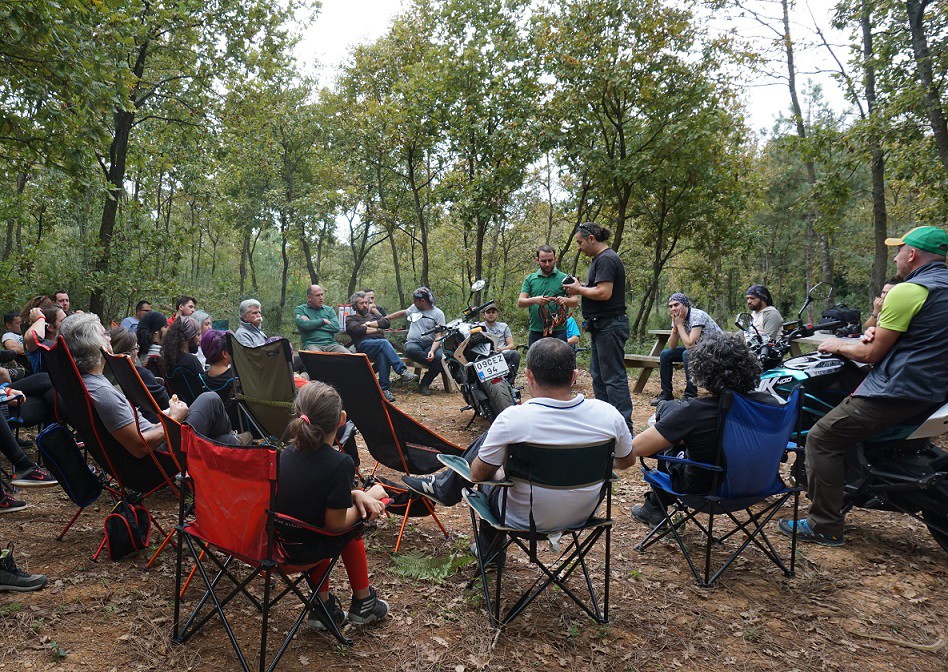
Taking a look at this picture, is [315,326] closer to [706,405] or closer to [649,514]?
[649,514]

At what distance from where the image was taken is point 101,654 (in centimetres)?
231

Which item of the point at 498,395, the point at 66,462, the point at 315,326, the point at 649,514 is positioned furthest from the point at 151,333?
the point at 649,514

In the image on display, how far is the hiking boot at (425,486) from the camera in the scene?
3.06 metres

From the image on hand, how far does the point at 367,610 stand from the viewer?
2.54 meters

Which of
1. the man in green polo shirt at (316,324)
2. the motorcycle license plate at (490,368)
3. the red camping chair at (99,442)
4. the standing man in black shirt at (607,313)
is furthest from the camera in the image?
the man in green polo shirt at (316,324)

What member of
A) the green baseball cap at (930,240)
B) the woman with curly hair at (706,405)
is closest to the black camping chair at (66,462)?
the woman with curly hair at (706,405)

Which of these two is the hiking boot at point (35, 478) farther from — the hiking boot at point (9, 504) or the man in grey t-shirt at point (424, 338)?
the man in grey t-shirt at point (424, 338)

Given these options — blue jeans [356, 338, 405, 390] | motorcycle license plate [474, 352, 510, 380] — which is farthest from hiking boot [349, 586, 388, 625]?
blue jeans [356, 338, 405, 390]

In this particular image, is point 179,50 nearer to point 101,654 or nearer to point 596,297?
point 596,297

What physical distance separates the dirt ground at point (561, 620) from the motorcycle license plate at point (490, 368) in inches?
92.5

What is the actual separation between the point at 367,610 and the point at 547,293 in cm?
438

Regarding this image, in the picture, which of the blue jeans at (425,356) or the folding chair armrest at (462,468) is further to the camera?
the blue jeans at (425,356)

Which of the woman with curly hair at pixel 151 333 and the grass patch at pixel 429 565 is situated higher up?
the woman with curly hair at pixel 151 333

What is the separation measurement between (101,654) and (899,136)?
905cm
